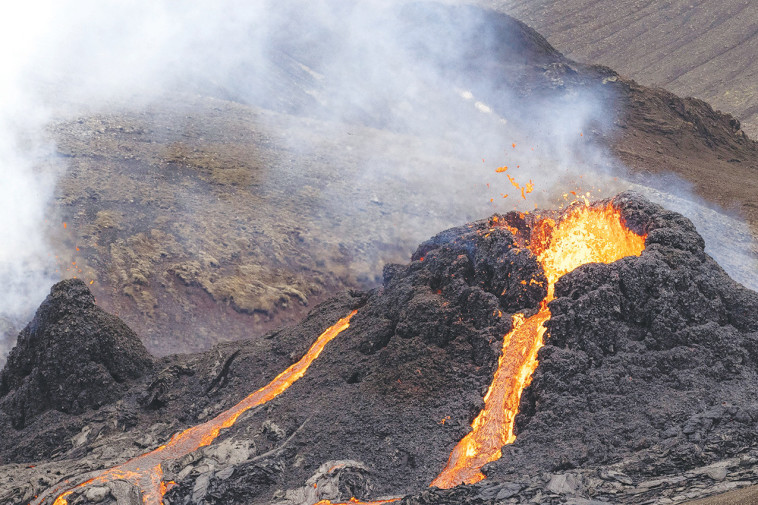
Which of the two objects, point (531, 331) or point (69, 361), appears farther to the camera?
point (69, 361)

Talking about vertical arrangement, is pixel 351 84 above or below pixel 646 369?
above

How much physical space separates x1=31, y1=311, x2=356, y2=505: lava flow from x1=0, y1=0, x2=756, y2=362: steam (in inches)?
559

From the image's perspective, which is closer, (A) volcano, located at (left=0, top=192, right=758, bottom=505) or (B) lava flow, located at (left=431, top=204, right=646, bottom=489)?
(A) volcano, located at (left=0, top=192, right=758, bottom=505)

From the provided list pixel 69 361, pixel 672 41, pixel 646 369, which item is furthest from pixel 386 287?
pixel 672 41

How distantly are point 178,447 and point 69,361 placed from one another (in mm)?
4249

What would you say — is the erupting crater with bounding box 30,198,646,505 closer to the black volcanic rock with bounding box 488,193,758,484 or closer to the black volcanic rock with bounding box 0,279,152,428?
the black volcanic rock with bounding box 488,193,758,484

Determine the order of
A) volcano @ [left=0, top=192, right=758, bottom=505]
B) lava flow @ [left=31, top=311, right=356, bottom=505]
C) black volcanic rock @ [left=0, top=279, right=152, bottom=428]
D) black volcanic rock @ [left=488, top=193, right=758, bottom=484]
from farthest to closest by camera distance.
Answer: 1. black volcanic rock @ [left=0, top=279, right=152, bottom=428]
2. lava flow @ [left=31, top=311, right=356, bottom=505]
3. volcano @ [left=0, top=192, right=758, bottom=505]
4. black volcanic rock @ [left=488, top=193, right=758, bottom=484]

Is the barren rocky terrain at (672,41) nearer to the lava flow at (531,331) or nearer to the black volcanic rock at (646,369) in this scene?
the lava flow at (531,331)

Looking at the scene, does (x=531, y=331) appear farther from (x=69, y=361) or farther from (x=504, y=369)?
(x=69, y=361)

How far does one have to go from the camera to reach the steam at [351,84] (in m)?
35.0

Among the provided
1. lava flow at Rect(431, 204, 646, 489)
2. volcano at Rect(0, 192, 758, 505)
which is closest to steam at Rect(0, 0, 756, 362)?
volcano at Rect(0, 192, 758, 505)

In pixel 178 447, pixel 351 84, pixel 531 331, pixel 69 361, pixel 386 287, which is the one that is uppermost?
pixel 351 84

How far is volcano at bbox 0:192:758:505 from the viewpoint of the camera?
503 inches

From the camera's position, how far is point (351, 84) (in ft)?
147
